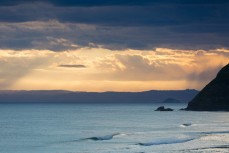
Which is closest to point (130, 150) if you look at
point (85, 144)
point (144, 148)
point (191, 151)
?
point (144, 148)

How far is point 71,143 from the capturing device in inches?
3905

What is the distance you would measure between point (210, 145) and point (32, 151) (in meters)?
27.7

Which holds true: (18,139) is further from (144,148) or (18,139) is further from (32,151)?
(144,148)

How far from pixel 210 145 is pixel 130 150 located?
13934 millimetres

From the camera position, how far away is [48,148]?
91.5m

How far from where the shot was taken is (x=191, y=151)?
Result: 259 feet

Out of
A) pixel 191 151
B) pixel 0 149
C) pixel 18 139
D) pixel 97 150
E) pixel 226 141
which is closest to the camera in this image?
pixel 191 151

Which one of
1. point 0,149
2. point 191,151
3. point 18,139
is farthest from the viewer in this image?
point 18,139

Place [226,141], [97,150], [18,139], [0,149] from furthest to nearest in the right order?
[18,139], [226,141], [0,149], [97,150]

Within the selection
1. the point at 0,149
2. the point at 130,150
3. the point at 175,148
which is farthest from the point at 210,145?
the point at 0,149

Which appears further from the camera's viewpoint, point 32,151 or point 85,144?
point 85,144

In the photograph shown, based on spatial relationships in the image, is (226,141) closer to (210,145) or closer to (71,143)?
(210,145)

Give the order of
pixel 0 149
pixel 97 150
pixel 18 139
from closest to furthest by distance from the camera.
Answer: pixel 97 150 < pixel 0 149 < pixel 18 139

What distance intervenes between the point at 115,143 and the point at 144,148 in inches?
426
